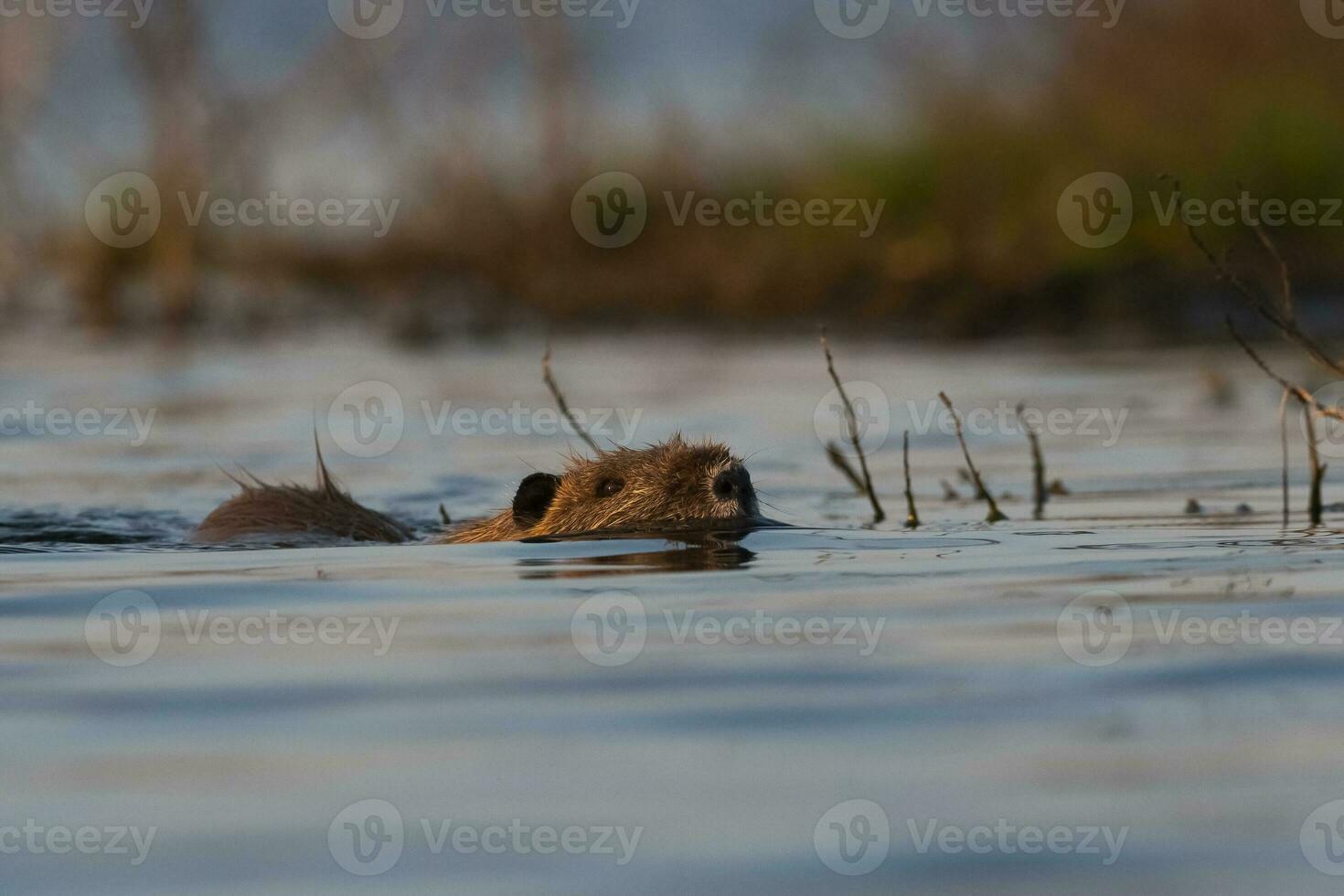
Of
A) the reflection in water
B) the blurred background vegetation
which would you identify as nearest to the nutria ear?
the reflection in water

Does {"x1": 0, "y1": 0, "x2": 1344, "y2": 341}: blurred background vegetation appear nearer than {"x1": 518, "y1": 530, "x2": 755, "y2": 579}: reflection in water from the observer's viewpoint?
No

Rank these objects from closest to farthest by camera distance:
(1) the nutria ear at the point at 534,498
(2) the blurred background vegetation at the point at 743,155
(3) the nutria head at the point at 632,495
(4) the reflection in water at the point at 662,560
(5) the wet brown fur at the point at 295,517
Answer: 1. (4) the reflection in water at the point at 662,560
2. (3) the nutria head at the point at 632,495
3. (1) the nutria ear at the point at 534,498
4. (5) the wet brown fur at the point at 295,517
5. (2) the blurred background vegetation at the point at 743,155

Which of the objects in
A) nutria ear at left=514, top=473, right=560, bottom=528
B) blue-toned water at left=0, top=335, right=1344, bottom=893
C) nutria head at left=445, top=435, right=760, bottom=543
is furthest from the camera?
nutria ear at left=514, top=473, right=560, bottom=528

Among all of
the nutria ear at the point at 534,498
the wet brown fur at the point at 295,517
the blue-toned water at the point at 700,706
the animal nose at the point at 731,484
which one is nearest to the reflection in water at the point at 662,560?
the blue-toned water at the point at 700,706

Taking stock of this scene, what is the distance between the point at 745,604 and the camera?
15.6ft

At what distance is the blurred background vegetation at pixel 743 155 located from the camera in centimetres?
1616

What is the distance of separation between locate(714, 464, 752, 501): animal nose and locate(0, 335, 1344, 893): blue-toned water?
165mm

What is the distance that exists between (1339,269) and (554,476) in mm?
11355

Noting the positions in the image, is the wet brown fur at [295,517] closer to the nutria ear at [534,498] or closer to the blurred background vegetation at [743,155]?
the nutria ear at [534,498]

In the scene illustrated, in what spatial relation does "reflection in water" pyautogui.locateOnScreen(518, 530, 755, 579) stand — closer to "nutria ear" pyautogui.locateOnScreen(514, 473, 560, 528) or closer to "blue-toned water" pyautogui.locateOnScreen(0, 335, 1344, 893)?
"blue-toned water" pyautogui.locateOnScreen(0, 335, 1344, 893)

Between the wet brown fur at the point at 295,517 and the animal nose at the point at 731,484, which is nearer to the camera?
the animal nose at the point at 731,484

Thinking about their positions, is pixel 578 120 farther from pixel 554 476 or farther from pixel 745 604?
pixel 745 604

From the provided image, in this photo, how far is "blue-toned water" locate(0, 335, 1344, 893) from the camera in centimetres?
273

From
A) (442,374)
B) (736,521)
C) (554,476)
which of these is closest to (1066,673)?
(736,521)
